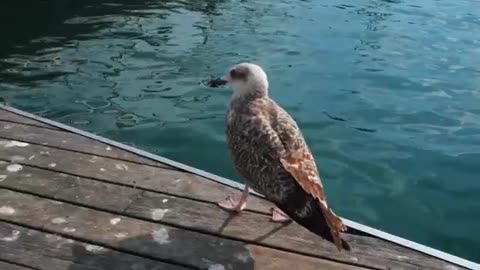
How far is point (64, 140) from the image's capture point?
4.71 metres

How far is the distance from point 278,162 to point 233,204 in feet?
1.55

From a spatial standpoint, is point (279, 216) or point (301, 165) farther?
point (279, 216)

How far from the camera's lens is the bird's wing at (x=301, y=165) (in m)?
3.35

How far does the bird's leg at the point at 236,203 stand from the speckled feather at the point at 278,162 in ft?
0.44

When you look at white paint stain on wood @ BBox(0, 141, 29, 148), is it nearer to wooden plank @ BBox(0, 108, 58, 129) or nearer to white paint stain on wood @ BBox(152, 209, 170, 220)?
wooden plank @ BBox(0, 108, 58, 129)

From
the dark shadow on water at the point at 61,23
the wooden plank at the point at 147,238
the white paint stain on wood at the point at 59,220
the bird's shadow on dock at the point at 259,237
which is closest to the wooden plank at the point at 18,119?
the wooden plank at the point at 147,238

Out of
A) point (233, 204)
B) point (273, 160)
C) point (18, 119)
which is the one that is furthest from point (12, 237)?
point (18, 119)

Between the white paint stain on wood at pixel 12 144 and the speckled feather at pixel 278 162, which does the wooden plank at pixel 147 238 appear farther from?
the white paint stain on wood at pixel 12 144

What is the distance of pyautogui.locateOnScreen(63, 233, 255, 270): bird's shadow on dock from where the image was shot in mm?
3340

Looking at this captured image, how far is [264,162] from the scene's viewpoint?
11.7 ft

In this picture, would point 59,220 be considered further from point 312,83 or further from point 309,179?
point 312,83

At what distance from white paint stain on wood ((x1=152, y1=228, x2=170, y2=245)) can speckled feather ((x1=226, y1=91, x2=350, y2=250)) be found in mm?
490

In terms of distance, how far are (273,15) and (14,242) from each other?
8.37 metres

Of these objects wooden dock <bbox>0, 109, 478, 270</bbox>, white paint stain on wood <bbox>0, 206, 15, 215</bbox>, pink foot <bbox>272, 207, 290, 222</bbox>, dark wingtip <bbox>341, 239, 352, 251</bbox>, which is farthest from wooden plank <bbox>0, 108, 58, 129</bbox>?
dark wingtip <bbox>341, 239, 352, 251</bbox>
